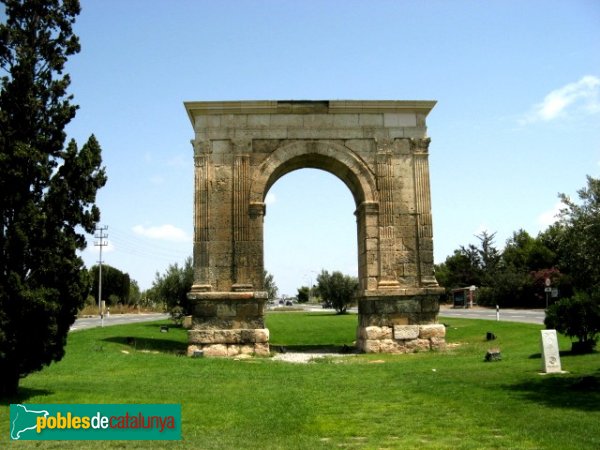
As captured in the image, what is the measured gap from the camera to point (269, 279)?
61.0 metres

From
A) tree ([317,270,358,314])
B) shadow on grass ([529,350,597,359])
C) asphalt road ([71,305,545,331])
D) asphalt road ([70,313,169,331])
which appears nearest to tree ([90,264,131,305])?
asphalt road ([70,313,169,331])

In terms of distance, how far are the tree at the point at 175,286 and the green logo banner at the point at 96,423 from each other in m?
21.3

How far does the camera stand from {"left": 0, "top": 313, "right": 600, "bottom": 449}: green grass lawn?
6.59 m

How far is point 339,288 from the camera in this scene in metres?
44.2

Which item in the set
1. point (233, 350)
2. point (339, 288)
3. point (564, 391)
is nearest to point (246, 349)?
point (233, 350)

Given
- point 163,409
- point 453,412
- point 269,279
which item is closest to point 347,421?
point 453,412

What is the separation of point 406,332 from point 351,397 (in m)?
7.72

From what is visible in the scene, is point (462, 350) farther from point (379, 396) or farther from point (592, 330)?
point (379, 396)

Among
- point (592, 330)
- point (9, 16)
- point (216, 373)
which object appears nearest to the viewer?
point (9, 16)

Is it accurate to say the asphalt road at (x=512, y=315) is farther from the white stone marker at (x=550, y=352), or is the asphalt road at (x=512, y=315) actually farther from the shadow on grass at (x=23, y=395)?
the shadow on grass at (x=23, y=395)

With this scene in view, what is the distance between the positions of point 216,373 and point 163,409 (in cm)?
491

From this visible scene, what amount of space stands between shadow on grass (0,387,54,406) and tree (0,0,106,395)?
162 mm

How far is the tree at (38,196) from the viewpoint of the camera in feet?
28.3

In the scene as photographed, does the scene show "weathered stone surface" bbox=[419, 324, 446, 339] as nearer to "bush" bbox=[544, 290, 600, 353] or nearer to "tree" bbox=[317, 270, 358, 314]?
"bush" bbox=[544, 290, 600, 353]
